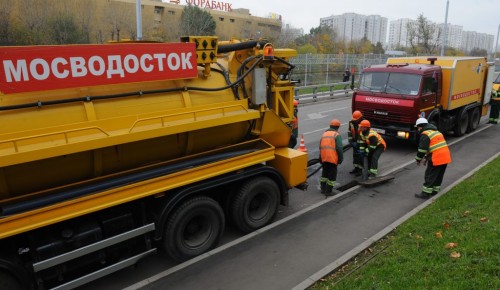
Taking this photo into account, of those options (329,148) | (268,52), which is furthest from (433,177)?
(268,52)

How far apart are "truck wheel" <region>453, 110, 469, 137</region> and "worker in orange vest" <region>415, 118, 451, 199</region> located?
622 centimetres

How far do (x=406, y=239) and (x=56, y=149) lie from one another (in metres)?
4.68

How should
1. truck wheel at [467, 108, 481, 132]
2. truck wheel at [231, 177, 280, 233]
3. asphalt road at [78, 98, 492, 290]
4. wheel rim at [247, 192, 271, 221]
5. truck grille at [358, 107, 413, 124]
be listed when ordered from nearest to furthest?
1. asphalt road at [78, 98, 492, 290]
2. truck wheel at [231, 177, 280, 233]
3. wheel rim at [247, 192, 271, 221]
4. truck grille at [358, 107, 413, 124]
5. truck wheel at [467, 108, 481, 132]

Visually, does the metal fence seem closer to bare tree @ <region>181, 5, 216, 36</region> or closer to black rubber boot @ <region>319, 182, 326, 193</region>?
bare tree @ <region>181, 5, 216, 36</region>

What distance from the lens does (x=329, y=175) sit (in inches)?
300

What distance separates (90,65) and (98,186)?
141cm

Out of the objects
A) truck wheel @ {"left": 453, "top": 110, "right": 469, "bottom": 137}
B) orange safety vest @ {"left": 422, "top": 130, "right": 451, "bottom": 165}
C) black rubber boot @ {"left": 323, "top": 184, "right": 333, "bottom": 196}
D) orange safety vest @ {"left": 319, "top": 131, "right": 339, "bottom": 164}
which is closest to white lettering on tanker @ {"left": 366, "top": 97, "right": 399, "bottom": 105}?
orange safety vest @ {"left": 422, "top": 130, "right": 451, "bottom": 165}

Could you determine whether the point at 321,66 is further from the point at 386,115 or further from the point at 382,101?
the point at 386,115

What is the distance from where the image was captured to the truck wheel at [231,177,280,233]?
19.3 feet

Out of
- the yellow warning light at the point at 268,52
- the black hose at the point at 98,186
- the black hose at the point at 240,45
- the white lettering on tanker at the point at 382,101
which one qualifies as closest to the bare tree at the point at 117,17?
the white lettering on tanker at the point at 382,101

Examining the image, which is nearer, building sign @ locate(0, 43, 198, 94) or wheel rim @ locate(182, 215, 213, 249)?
building sign @ locate(0, 43, 198, 94)

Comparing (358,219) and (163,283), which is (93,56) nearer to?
(163,283)

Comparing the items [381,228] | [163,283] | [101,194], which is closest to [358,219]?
[381,228]

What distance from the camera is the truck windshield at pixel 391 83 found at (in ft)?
34.9
